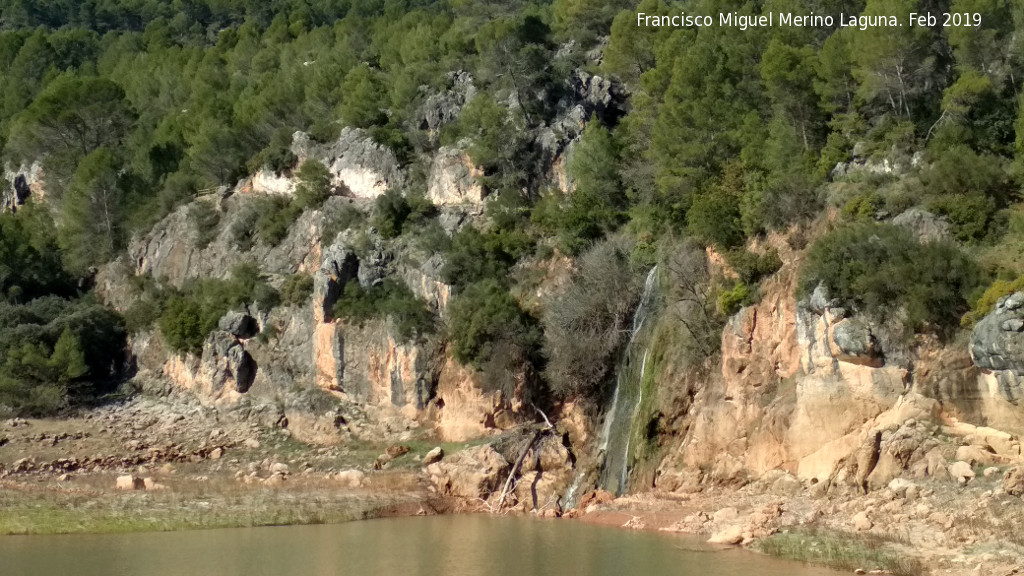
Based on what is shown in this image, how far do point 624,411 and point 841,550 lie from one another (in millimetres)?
14263

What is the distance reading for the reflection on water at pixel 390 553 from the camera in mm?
31234

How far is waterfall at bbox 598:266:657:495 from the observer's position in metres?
42.7

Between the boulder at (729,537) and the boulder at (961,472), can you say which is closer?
the boulder at (961,472)

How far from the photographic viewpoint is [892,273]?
36.2 meters

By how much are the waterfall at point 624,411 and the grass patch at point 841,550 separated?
9651 millimetres

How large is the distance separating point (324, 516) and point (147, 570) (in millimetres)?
11478

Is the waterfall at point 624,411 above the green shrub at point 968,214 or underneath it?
underneath

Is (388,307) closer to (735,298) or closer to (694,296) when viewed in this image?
(694,296)

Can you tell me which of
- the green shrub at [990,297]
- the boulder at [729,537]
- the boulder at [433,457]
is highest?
the green shrub at [990,297]

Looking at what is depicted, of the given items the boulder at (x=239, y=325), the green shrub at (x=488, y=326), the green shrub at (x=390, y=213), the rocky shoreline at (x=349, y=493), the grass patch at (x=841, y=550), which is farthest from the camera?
the boulder at (x=239, y=325)

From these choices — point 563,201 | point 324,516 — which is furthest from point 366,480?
point 563,201

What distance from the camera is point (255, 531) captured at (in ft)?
132

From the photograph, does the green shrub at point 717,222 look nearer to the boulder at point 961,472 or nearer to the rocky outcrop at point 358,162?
the boulder at point 961,472

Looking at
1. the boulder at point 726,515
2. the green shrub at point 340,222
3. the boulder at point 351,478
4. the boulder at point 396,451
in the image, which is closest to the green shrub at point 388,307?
the green shrub at point 340,222
